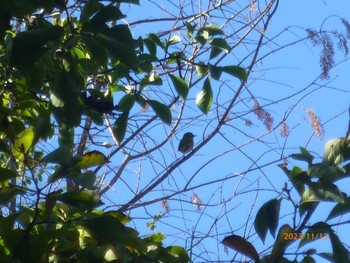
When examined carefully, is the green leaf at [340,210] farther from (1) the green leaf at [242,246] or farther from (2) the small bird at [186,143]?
(2) the small bird at [186,143]

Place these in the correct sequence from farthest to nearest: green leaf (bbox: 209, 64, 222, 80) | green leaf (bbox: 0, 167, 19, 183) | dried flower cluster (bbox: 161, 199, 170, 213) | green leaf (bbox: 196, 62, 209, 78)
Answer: dried flower cluster (bbox: 161, 199, 170, 213) → green leaf (bbox: 196, 62, 209, 78) → green leaf (bbox: 209, 64, 222, 80) → green leaf (bbox: 0, 167, 19, 183)

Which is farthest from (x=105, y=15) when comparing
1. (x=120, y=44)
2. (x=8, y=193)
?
(x=8, y=193)

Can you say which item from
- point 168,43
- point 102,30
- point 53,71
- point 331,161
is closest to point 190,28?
point 168,43

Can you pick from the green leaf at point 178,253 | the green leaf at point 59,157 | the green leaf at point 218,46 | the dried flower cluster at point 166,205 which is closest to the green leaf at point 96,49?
the green leaf at point 59,157

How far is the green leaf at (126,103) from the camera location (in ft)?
7.63

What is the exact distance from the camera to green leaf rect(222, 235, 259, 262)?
183 centimetres

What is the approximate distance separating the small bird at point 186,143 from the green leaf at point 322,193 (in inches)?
37.6

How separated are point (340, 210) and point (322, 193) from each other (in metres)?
0.08

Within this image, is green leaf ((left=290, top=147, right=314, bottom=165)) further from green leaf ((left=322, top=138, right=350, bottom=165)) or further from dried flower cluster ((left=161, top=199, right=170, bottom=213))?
dried flower cluster ((left=161, top=199, right=170, bottom=213))

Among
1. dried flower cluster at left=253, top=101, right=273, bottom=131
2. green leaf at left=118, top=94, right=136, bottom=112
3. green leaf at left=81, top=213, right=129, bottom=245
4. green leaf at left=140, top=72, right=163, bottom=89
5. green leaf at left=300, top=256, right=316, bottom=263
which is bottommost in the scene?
green leaf at left=300, top=256, right=316, bottom=263

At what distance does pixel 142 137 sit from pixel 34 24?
988 millimetres

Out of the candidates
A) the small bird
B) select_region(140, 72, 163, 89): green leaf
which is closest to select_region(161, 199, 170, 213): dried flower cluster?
the small bird

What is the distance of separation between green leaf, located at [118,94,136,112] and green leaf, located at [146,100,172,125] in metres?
0.06

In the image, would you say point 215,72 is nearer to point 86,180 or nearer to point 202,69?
point 202,69
